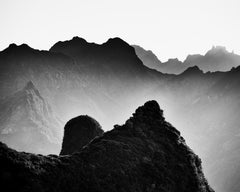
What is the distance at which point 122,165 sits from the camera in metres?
12.4

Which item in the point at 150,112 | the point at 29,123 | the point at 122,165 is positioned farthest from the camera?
the point at 29,123

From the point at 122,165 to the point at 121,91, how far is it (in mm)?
155939

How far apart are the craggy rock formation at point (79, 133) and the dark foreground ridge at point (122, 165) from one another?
524 inches

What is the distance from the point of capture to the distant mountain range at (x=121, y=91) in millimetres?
108188

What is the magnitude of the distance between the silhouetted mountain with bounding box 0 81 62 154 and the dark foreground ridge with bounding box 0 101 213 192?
80.4 metres

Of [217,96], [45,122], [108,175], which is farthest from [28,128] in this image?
[108,175]

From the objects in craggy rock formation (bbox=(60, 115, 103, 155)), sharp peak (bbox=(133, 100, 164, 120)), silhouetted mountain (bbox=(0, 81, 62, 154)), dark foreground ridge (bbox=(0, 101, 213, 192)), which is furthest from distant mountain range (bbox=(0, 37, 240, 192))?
dark foreground ridge (bbox=(0, 101, 213, 192))

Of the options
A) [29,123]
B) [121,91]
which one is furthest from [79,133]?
→ [121,91]

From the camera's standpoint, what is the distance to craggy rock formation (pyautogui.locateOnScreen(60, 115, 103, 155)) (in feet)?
92.4

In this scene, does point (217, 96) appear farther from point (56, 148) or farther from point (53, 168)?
point (53, 168)

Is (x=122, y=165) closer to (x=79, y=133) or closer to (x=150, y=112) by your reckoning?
(x=150, y=112)

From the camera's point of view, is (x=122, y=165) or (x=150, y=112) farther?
(x=150, y=112)

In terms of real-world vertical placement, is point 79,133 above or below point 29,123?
below

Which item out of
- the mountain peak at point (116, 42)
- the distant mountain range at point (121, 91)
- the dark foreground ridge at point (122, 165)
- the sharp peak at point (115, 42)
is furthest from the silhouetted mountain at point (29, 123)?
the sharp peak at point (115, 42)
